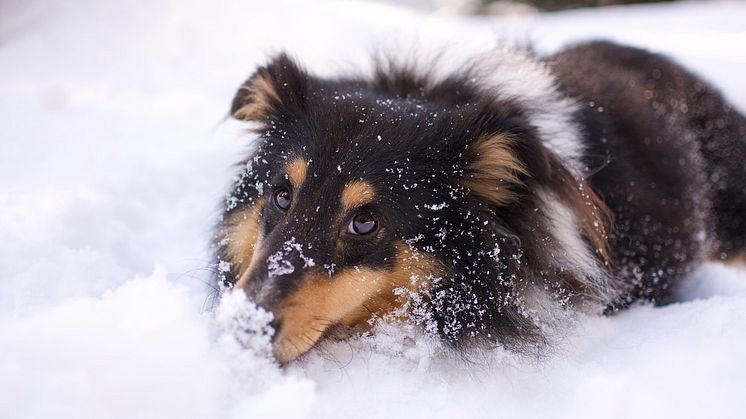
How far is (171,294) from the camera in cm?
213

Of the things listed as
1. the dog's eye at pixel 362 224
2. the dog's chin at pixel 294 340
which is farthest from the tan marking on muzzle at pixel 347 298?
the dog's eye at pixel 362 224

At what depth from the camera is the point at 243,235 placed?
106 inches

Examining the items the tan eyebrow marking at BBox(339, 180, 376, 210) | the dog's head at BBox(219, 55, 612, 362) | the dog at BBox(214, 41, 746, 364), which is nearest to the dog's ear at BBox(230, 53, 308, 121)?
the dog at BBox(214, 41, 746, 364)

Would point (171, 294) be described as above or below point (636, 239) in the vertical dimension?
above

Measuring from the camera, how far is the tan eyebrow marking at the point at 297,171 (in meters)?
2.39

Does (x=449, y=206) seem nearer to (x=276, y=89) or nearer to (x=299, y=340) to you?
(x=299, y=340)

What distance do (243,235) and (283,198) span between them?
1.15 feet

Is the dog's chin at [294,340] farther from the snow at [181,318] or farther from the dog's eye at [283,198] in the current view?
the dog's eye at [283,198]

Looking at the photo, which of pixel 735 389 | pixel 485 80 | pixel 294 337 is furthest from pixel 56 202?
pixel 735 389

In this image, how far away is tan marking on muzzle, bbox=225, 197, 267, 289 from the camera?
8.61 feet

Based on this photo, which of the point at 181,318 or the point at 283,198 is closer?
the point at 181,318

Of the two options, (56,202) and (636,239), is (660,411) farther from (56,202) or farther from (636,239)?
(56,202)

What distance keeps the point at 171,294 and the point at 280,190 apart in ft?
1.94

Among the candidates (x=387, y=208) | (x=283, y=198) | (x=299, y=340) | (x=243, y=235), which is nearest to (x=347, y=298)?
(x=299, y=340)
